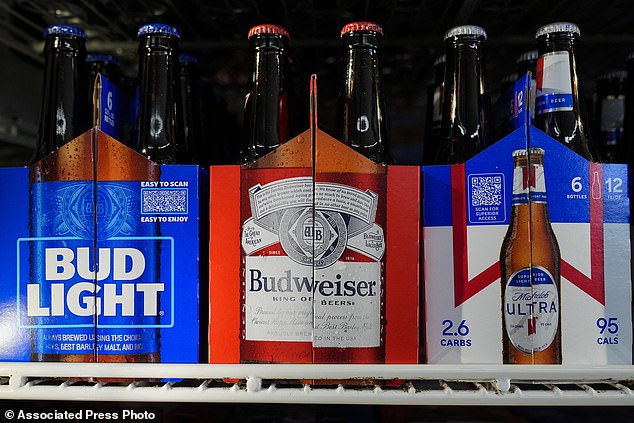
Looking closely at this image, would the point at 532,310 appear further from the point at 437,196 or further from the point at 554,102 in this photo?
the point at 554,102

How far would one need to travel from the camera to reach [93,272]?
2.82 feet

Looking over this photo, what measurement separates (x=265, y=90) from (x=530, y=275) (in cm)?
50

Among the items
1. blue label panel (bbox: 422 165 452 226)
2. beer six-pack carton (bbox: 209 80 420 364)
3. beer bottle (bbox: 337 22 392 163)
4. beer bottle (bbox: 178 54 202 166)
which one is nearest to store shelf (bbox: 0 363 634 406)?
beer six-pack carton (bbox: 209 80 420 364)

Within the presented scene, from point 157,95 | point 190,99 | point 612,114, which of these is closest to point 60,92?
point 157,95

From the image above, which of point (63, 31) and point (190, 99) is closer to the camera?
point (63, 31)

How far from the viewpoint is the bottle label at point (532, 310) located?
2.72 feet

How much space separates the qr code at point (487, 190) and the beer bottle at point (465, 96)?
0.49 ft

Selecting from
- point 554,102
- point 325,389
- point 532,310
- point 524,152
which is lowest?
point 325,389

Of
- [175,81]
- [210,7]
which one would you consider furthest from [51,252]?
[210,7]

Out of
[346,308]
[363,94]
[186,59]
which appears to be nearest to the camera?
[346,308]

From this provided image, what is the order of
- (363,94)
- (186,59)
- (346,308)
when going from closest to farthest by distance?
(346,308), (363,94), (186,59)

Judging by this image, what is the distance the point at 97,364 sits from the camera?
2.70 feet

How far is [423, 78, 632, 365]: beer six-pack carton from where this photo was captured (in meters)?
0.83

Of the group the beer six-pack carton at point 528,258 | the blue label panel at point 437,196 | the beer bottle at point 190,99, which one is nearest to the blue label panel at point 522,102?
the beer six-pack carton at point 528,258
